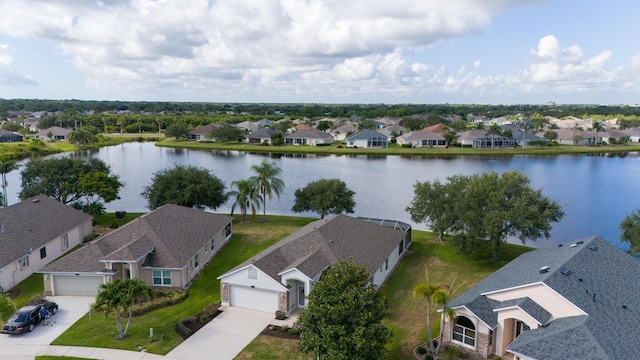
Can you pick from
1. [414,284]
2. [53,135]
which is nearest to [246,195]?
[414,284]

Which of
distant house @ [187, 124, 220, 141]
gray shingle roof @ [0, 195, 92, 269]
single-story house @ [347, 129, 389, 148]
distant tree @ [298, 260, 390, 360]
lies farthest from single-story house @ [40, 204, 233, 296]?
distant house @ [187, 124, 220, 141]

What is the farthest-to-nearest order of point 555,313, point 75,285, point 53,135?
point 53,135, point 75,285, point 555,313

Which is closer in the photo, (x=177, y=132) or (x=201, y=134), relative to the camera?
(x=201, y=134)

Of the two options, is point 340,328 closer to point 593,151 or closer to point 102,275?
point 102,275

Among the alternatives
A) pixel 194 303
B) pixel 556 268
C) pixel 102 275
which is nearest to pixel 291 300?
pixel 194 303

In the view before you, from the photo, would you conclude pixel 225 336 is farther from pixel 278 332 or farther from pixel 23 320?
pixel 23 320

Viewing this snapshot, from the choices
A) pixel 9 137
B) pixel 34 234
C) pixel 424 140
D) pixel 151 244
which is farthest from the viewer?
pixel 424 140
